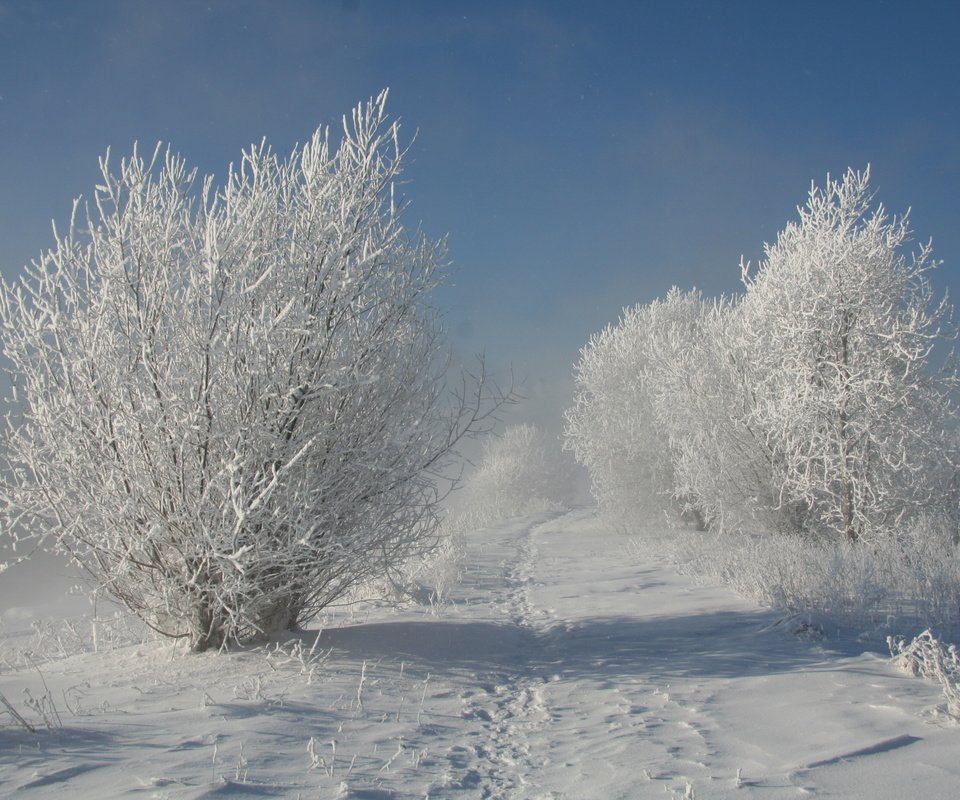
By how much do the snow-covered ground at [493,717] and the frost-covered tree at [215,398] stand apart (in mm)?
800

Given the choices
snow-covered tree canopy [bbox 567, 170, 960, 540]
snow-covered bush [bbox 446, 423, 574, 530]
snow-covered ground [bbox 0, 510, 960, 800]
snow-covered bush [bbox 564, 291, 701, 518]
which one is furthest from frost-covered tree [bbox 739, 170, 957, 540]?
snow-covered bush [bbox 446, 423, 574, 530]

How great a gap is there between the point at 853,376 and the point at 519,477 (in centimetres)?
2831

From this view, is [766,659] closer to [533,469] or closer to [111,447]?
[111,447]

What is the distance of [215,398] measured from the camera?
4.93m

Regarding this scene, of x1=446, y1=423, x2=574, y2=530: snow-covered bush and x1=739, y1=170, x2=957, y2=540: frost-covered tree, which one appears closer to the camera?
x1=739, y1=170, x2=957, y2=540: frost-covered tree

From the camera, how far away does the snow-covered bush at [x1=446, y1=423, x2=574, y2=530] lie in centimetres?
3600

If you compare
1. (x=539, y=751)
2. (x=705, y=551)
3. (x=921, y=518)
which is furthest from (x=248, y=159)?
(x=921, y=518)

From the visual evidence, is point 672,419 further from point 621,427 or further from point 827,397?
point 827,397

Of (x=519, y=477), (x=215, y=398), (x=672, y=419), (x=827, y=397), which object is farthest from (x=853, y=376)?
(x=519, y=477)

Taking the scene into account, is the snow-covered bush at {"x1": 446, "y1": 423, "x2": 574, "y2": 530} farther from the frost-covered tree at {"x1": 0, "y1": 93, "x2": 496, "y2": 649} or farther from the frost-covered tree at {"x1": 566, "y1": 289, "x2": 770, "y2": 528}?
the frost-covered tree at {"x1": 0, "y1": 93, "x2": 496, "y2": 649}

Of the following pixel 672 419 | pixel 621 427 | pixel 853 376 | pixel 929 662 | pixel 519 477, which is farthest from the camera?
pixel 519 477

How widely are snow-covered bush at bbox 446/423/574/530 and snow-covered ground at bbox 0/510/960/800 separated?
2737cm

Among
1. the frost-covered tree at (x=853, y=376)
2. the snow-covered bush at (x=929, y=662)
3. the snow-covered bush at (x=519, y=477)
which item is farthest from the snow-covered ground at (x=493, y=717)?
the snow-covered bush at (x=519, y=477)

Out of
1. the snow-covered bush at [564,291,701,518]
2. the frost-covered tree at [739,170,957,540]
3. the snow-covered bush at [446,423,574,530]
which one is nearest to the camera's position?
the frost-covered tree at [739,170,957,540]
